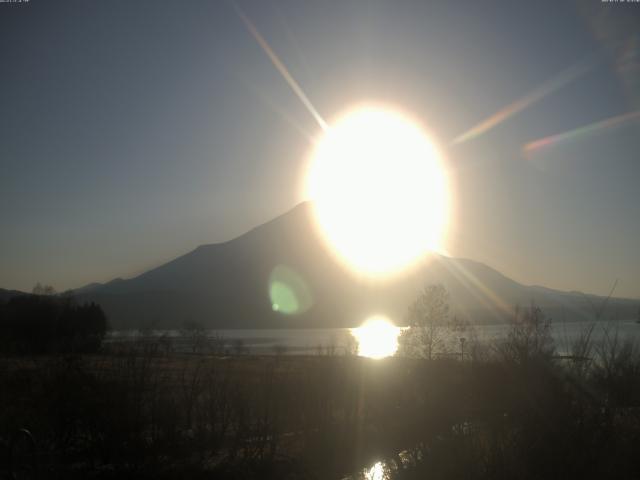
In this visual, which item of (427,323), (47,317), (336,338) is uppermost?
(336,338)

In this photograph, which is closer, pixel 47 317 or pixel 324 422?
pixel 324 422

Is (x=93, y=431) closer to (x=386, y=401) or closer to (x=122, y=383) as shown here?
(x=122, y=383)

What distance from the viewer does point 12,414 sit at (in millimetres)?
12359

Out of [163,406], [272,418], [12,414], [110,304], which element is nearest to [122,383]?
[163,406]

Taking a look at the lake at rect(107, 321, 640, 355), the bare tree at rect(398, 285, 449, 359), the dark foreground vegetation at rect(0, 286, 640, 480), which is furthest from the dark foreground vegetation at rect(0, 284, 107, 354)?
the dark foreground vegetation at rect(0, 286, 640, 480)

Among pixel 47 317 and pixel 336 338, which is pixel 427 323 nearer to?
pixel 47 317

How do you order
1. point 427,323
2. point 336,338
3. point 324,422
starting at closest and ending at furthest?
point 324,422
point 427,323
point 336,338

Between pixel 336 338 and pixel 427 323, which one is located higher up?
pixel 336 338

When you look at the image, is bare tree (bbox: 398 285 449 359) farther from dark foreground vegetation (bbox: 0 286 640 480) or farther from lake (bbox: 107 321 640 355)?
dark foreground vegetation (bbox: 0 286 640 480)

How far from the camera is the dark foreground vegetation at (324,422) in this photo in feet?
32.7

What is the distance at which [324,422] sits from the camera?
16.5 metres

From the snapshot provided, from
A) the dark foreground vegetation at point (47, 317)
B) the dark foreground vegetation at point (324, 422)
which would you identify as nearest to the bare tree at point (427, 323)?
the dark foreground vegetation at point (324, 422)

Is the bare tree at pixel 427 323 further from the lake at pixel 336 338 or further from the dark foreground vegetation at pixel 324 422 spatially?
the dark foreground vegetation at pixel 324 422

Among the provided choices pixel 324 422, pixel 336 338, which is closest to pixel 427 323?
pixel 324 422
